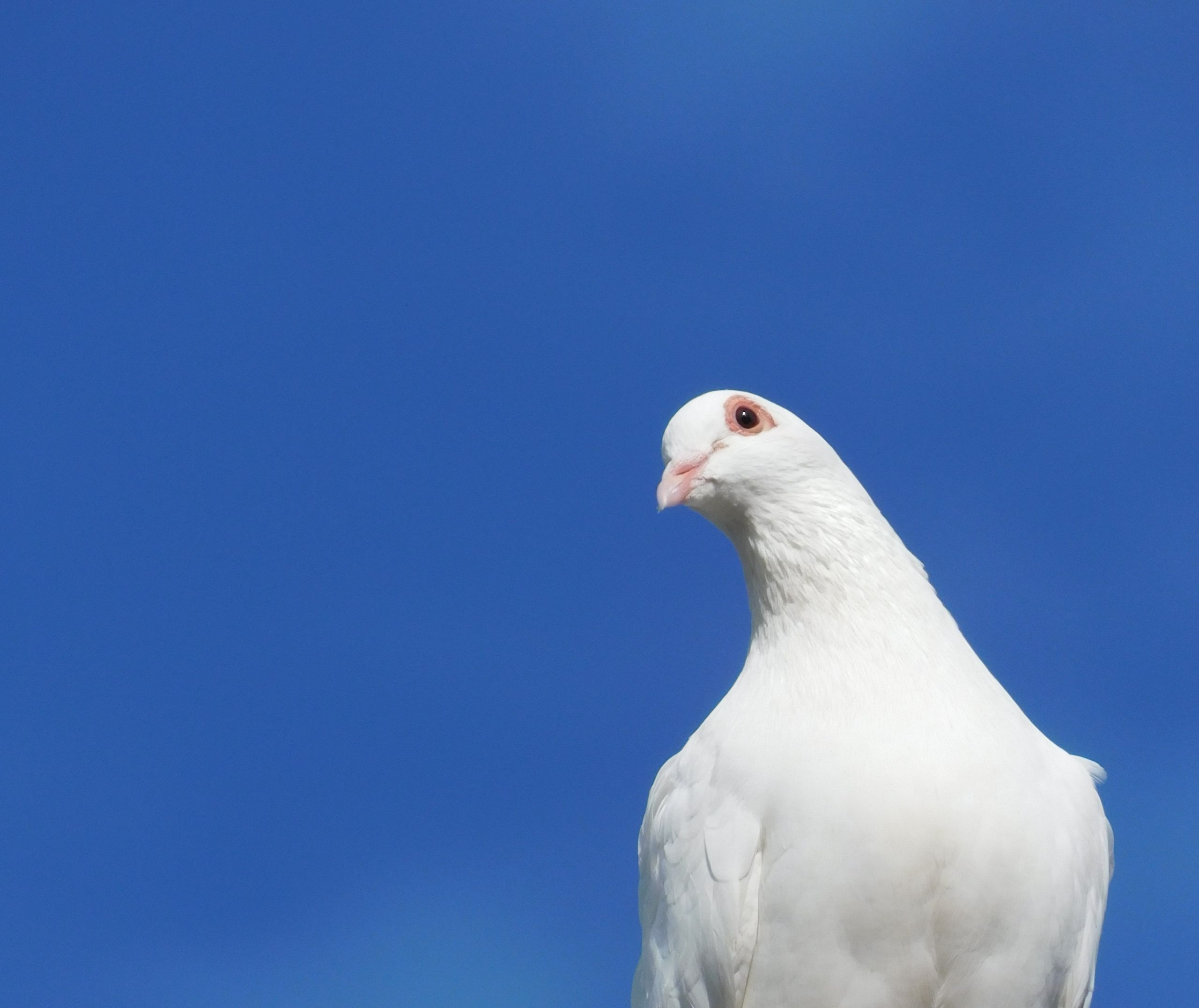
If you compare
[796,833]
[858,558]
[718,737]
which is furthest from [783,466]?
[796,833]

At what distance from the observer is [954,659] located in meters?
5.76

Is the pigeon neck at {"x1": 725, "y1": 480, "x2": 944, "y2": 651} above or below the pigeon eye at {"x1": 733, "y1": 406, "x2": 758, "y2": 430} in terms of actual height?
below

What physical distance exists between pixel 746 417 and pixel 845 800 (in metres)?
1.90

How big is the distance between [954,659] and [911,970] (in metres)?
1.36

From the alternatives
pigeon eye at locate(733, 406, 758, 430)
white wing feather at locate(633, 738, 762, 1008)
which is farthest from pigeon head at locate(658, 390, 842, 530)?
white wing feather at locate(633, 738, 762, 1008)

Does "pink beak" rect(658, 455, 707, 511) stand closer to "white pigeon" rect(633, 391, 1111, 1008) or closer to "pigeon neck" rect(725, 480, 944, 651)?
"white pigeon" rect(633, 391, 1111, 1008)

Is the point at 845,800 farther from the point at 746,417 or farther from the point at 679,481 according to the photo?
the point at 746,417

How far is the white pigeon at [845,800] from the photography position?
17.3 feet

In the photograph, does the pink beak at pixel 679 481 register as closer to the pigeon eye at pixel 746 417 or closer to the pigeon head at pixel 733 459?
the pigeon head at pixel 733 459

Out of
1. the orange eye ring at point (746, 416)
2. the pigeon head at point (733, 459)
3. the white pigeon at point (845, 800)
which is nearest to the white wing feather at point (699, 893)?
the white pigeon at point (845, 800)

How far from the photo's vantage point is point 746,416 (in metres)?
6.16

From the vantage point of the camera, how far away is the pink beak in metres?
5.88

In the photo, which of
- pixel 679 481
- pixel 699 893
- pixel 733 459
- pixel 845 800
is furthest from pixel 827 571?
pixel 699 893

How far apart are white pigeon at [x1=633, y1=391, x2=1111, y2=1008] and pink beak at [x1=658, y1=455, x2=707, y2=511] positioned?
11mm
